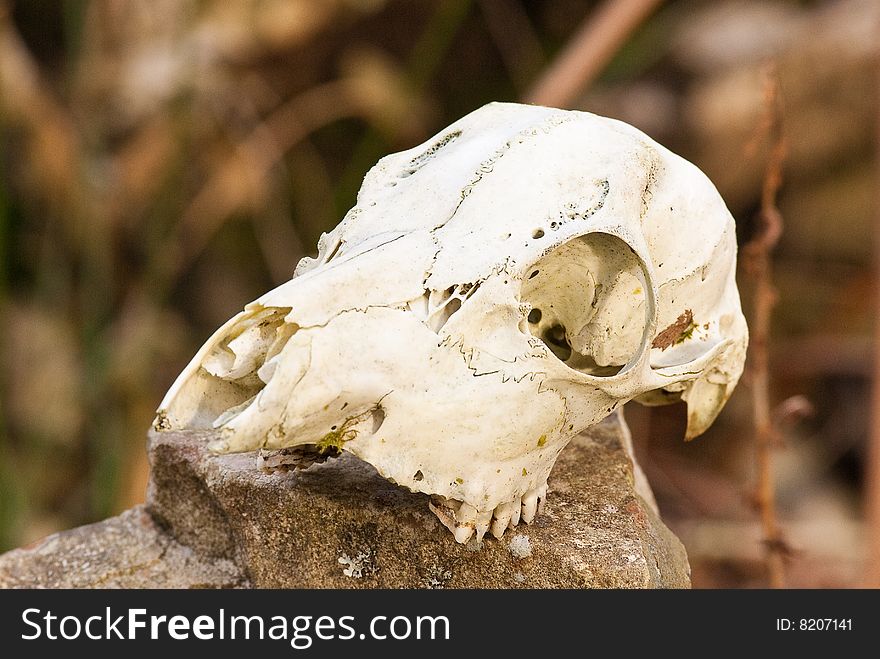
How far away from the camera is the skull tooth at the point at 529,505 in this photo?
0.82 m

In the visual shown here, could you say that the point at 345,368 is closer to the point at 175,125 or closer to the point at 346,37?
the point at 175,125

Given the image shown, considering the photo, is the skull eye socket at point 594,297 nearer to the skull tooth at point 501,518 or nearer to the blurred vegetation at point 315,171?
the skull tooth at point 501,518

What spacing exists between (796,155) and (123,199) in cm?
147

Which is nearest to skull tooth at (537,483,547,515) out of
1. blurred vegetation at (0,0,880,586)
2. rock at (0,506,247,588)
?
rock at (0,506,247,588)

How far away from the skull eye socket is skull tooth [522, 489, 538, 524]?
11cm

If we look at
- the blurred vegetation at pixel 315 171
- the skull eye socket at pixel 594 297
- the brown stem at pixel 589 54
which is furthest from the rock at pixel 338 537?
the blurred vegetation at pixel 315 171

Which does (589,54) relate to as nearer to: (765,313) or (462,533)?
(765,313)

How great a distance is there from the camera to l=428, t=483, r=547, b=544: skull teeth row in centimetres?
77

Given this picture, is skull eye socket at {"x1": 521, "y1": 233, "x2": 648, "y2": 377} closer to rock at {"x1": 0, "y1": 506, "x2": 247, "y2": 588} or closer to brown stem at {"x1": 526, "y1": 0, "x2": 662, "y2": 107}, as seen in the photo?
rock at {"x1": 0, "y1": 506, "x2": 247, "y2": 588}

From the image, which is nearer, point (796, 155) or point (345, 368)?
point (345, 368)

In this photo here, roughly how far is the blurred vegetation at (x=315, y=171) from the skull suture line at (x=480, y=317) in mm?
1138

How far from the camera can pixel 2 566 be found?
930 millimetres
